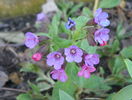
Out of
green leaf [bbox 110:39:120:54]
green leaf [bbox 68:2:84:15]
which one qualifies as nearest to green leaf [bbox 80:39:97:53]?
green leaf [bbox 110:39:120:54]

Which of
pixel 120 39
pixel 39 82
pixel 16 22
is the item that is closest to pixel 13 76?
pixel 39 82

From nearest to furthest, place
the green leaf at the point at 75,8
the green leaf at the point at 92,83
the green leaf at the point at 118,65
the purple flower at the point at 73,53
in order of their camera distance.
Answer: the purple flower at the point at 73,53
the green leaf at the point at 92,83
the green leaf at the point at 118,65
the green leaf at the point at 75,8

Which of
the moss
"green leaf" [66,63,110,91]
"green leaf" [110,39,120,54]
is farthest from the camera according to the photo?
A: the moss

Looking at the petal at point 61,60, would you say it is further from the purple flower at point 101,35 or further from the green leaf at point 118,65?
the green leaf at point 118,65

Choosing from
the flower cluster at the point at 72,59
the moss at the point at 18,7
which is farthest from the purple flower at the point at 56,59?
the moss at the point at 18,7

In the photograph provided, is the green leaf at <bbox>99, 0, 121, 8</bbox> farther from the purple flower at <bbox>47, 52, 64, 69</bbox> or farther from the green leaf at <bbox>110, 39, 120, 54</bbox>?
the purple flower at <bbox>47, 52, 64, 69</bbox>

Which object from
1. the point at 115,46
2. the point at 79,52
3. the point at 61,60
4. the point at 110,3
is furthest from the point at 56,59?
the point at 110,3
